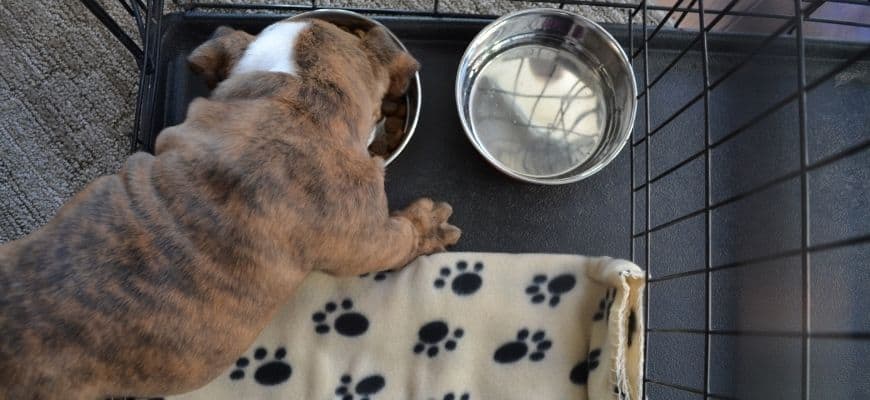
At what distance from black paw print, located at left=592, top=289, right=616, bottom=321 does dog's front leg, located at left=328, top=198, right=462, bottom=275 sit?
0.31 meters

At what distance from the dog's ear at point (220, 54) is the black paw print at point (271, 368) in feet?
1.66

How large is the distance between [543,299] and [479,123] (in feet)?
1.31

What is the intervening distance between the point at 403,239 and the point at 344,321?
0.21m

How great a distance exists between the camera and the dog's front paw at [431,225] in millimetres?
1308

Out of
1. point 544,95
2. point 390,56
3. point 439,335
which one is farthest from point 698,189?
point 390,56

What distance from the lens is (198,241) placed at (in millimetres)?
915

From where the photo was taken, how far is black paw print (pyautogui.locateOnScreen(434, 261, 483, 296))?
49.8 inches

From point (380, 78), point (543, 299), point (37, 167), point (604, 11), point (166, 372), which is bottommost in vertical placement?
point (166, 372)

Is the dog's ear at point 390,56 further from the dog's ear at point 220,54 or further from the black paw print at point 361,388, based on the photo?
the black paw print at point 361,388

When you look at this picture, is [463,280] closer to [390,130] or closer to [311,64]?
[390,130]

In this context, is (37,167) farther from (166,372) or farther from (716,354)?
(716,354)

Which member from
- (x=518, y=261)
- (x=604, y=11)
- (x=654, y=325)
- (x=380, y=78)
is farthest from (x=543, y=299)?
(x=604, y=11)

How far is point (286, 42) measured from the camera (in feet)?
3.34

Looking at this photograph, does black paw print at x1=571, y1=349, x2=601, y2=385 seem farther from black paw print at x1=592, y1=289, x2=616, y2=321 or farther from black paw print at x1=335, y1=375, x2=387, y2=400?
black paw print at x1=335, y1=375, x2=387, y2=400
